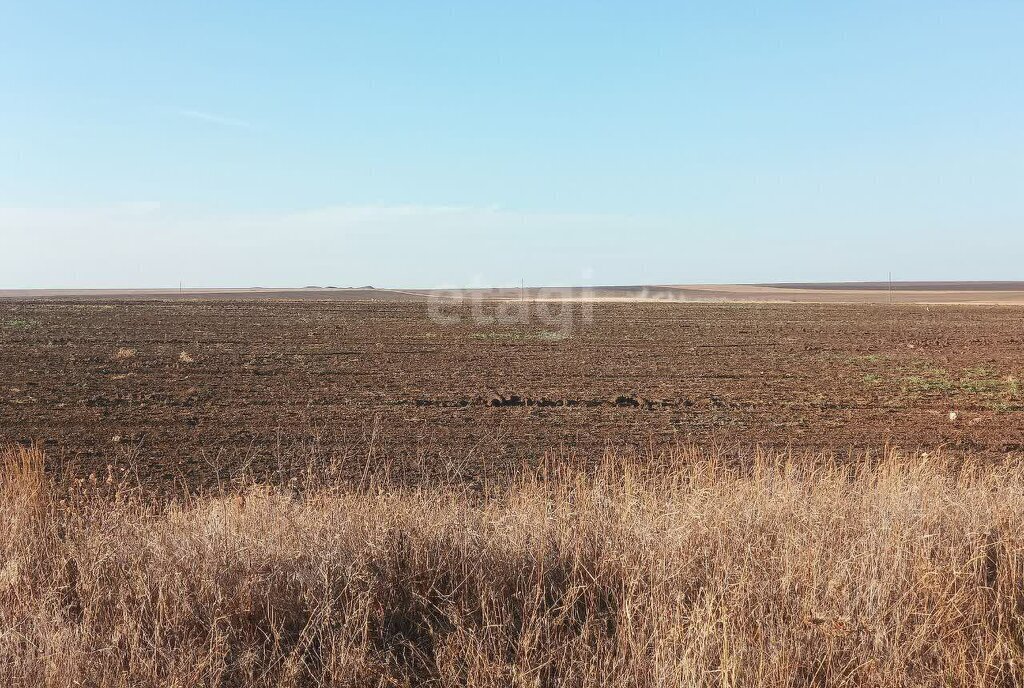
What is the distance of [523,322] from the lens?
1591 inches

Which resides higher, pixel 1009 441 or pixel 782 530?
pixel 782 530

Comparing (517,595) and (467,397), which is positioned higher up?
(517,595)

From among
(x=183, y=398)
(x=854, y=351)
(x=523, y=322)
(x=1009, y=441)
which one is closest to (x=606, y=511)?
(x=1009, y=441)

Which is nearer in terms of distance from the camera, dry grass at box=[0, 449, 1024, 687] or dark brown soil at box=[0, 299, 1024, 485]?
dry grass at box=[0, 449, 1024, 687]

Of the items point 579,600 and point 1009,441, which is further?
point 1009,441

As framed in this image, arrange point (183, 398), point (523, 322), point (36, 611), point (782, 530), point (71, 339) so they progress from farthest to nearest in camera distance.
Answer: point (523, 322) → point (71, 339) → point (183, 398) → point (782, 530) → point (36, 611)

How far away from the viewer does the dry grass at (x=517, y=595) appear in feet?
11.4

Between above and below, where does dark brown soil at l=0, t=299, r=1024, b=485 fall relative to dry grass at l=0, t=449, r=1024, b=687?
below

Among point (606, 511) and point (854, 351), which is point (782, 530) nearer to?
point (606, 511)

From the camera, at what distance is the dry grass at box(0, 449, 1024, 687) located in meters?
3.47

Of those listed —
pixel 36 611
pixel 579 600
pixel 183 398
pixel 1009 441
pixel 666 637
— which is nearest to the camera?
pixel 666 637

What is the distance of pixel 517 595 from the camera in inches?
156

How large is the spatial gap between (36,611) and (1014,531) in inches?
215

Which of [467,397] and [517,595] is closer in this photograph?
[517,595]
